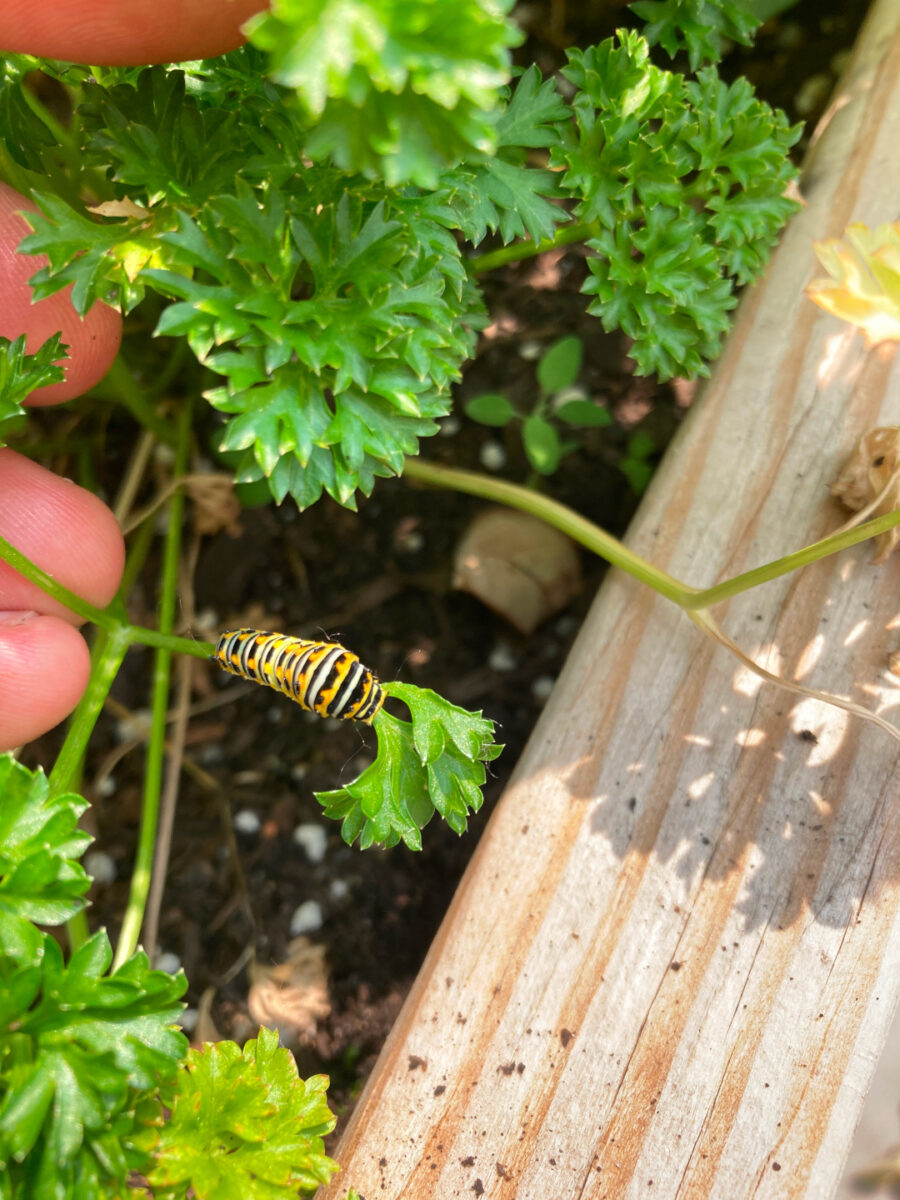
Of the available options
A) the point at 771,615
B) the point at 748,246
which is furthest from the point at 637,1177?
the point at 748,246

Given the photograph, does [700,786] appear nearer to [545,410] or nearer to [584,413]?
[584,413]

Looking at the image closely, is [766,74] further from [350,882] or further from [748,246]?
[350,882]

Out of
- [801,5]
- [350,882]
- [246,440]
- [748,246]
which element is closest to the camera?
[246,440]

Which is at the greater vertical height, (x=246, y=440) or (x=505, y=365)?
Result: (x=246, y=440)

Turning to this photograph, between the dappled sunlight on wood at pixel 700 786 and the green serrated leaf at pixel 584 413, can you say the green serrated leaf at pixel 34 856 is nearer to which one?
the dappled sunlight on wood at pixel 700 786

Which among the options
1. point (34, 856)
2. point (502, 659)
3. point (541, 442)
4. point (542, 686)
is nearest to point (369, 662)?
point (502, 659)

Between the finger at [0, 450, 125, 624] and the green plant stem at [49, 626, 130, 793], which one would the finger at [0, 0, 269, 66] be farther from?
the green plant stem at [49, 626, 130, 793]

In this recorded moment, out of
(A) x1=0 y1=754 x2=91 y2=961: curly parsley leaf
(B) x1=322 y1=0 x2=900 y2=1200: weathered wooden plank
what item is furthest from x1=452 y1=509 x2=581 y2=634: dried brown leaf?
(A) x1=0 y1=754 x2=91 y2=961: curly parsley leaf
